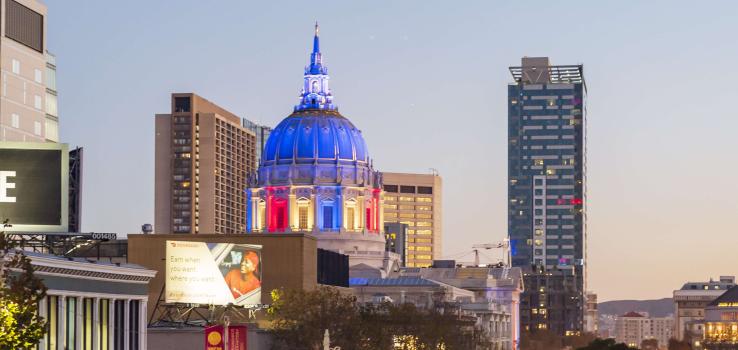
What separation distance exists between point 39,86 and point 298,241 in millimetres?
32443

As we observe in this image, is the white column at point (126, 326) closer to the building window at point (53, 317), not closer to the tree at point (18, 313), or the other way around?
the building window at point (53, 317)

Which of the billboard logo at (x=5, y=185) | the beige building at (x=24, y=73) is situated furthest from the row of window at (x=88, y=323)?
the beige building at (x=24, y=73)

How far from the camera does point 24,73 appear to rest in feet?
545

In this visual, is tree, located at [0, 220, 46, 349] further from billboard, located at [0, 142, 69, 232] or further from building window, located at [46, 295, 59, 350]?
billboard, located at [0, 142, 69, 232]

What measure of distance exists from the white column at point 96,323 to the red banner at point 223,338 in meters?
5.48

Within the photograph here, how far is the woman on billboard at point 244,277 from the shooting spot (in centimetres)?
13225

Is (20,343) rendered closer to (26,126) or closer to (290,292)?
(290,292)

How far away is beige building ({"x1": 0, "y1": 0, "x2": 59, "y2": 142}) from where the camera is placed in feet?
533

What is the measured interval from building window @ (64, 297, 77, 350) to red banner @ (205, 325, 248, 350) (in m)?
7.65

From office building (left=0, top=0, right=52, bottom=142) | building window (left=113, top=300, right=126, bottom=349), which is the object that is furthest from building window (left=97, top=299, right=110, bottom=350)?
office building (left=0, top=0, right=52, bottom=142)

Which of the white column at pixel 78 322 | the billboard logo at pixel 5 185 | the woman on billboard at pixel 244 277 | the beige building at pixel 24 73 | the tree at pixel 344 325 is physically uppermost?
the beige building at pixel 24 73

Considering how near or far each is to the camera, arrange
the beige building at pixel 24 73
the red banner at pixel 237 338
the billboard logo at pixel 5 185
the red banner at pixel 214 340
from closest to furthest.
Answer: the billboard logo at pixel 5 185 < the red banner at pixel 214 340 < the red banner at pixel 237 338 < the beige building at pixel 24 73

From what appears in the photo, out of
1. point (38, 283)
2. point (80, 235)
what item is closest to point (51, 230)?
point (80, 235)

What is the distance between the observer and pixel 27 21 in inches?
6570
